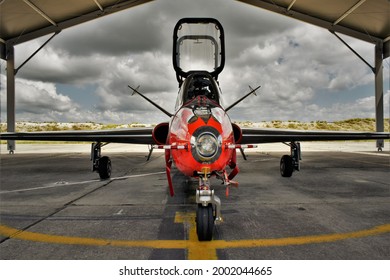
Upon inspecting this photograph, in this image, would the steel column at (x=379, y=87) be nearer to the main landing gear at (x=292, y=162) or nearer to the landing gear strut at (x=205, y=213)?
the main landing gear at (x=292, y=162)

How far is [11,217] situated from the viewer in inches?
188

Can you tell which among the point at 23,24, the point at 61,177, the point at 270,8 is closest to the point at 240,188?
the point at 61,177

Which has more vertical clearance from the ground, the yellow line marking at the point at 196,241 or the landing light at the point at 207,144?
the landing light at the point at 207,144

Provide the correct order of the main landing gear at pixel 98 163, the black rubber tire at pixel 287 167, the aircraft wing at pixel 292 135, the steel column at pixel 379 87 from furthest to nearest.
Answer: the steel column at pixel 379 87 < the black rubber tire at pixel 287 167 < the main landing gear at pixel 98 163 < the aircraft wing at pixel 292 135

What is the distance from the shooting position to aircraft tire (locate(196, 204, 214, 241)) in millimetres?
3484

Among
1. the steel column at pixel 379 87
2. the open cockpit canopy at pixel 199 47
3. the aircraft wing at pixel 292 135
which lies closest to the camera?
the open cockpit canopy at pixel 199 47

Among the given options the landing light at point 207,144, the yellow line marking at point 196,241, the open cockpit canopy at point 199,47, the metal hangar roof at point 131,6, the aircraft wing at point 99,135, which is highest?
the metal hangar roof at point 131,6

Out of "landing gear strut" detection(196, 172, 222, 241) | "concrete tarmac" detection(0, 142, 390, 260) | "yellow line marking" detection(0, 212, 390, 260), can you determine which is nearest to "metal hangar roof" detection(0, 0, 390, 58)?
"concrete tarmac" detection(0, 142, 390, 260)

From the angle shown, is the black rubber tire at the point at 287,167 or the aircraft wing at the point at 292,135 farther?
the black rubber tire at the point at 287,167

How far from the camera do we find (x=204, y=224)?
11.5 ft

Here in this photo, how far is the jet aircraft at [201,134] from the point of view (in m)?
3.58

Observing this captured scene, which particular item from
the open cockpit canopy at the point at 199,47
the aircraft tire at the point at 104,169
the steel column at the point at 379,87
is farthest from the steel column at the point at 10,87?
the steel column at the point at 379,87
